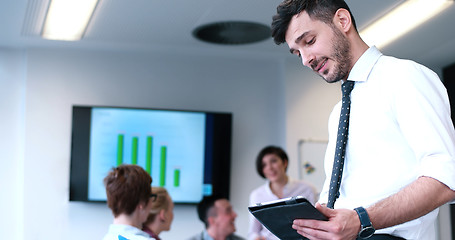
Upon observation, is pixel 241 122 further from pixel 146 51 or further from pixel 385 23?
pixel 385 23

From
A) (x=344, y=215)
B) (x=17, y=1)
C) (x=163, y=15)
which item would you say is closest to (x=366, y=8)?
(x=163, y=15)

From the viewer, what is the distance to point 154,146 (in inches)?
217

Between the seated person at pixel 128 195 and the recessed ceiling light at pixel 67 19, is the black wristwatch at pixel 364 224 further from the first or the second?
A: the recessed ceiling light at pixel 67 19

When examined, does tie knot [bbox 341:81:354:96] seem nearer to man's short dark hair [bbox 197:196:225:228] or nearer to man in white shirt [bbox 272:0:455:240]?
man in white shirt [bbox 272:0:455:240]

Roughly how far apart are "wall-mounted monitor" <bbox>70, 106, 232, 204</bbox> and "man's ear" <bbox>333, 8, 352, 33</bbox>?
394 centimetres

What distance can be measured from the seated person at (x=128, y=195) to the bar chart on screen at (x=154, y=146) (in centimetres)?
246

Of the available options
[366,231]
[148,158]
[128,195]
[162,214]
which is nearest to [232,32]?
[148,158]

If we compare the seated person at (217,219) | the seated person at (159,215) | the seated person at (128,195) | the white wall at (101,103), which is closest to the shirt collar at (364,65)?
the seated person at (128,195)

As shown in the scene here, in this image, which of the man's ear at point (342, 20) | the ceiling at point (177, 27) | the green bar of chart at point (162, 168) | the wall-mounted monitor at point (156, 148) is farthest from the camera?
the green bar of chart at point (162, 168)

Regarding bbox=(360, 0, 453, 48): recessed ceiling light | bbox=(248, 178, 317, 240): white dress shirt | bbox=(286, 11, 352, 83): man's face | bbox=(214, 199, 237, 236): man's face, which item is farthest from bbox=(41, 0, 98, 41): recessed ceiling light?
bbox=(286, 11, 352, 83): man's face

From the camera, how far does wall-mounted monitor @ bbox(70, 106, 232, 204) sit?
5.39 m

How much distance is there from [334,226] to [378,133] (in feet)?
1.07

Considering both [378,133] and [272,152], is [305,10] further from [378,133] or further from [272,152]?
[272,152]

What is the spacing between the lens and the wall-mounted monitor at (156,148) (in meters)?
5.39
